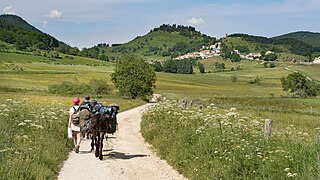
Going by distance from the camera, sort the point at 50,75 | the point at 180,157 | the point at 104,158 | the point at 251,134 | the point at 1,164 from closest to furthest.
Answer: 1. the point at 1,164
2. the point at 251,134
3. the point at 180,157
4. the point at 104,158
5. the point at 50,75

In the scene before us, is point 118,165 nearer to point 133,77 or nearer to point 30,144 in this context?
point 30,144

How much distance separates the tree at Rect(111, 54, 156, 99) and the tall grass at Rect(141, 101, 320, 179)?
195 ft

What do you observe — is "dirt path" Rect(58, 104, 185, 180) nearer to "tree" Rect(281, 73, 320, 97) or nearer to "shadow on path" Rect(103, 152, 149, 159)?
"shadow on path" Rect(103, 152, 149, 159)

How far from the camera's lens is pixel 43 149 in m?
14.1

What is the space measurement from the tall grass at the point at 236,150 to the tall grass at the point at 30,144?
399 cm

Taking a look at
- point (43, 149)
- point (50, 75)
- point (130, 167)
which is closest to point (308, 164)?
point (130, 167)

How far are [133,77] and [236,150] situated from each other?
6598cm

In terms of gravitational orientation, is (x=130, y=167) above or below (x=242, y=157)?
below

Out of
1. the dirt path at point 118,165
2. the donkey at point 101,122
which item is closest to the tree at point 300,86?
the dirt path at point 118,165

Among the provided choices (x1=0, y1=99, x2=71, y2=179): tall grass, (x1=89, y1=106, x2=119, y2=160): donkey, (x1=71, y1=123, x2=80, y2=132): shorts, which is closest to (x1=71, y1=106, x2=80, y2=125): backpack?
(x1=71, y1=123, x2=80, y2=132): shorts

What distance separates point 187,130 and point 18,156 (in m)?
5.96

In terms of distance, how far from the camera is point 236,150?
34.4 feet

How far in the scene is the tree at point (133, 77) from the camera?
76.2 metres

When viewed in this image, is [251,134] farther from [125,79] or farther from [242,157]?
[125,79]
